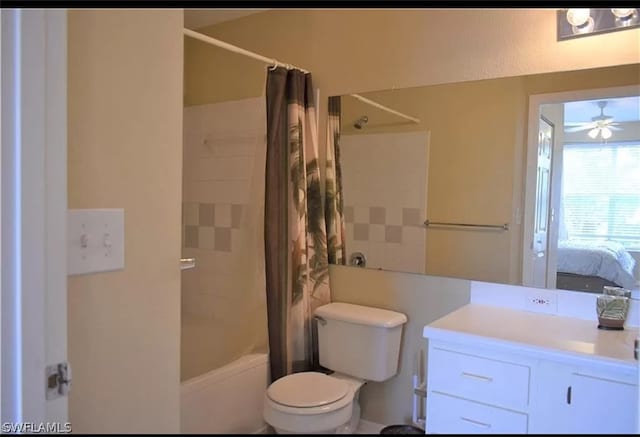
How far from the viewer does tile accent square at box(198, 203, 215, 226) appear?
8.07 feet

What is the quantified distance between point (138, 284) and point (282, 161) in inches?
51.1

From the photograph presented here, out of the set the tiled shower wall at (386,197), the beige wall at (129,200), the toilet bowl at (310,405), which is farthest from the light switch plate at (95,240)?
the tiled shower wall at (386,197)

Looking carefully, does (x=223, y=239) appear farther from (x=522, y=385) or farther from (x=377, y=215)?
(x=522, y=385)

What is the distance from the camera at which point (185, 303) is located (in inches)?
97.7

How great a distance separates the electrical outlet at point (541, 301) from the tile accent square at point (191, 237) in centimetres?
162

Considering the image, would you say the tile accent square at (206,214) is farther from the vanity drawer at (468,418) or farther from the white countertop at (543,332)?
the vanity drawer at (468,418)

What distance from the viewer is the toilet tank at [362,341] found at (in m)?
1.92

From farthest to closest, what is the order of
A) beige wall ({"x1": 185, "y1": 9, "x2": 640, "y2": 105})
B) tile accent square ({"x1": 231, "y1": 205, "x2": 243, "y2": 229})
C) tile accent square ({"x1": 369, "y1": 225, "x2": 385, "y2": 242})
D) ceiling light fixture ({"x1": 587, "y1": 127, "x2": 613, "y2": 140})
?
tile accent square ({"x1": 231, "y1": 205, "x2": 243, "y2": 229})
tile accent square ({"x1": 369, "y1": 225, "x2": 385, "y2": 242})
beige wall ({"x1": 185, "y1": 9, "x2": 640, "y2": 105})
ceiling light fixture ({"x1": 587, "y1": 127, "x2": 613, "y2": 140})

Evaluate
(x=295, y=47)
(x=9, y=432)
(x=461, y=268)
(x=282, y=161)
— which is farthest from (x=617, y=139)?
A: (x=9, y=432)

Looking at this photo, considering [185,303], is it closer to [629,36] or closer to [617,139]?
[617,139]

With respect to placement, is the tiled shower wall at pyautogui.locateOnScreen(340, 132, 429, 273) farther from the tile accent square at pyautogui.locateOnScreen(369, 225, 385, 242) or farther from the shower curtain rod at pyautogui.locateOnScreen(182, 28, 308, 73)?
the shower curtain rod at pyautogui.locateOnScreen(182, 28, 308, 73)

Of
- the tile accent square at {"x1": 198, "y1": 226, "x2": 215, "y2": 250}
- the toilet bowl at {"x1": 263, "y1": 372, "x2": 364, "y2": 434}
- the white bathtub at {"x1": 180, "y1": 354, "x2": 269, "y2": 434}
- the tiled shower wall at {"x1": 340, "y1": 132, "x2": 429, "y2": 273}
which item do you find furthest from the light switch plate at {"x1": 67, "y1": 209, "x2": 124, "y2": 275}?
the tile accent square at {"x1": 198, "y1": 226, "x2": 215, "y2": 250}

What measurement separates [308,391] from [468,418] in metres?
0.69

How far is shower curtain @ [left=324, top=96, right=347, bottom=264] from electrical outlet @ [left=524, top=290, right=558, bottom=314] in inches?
31.6
